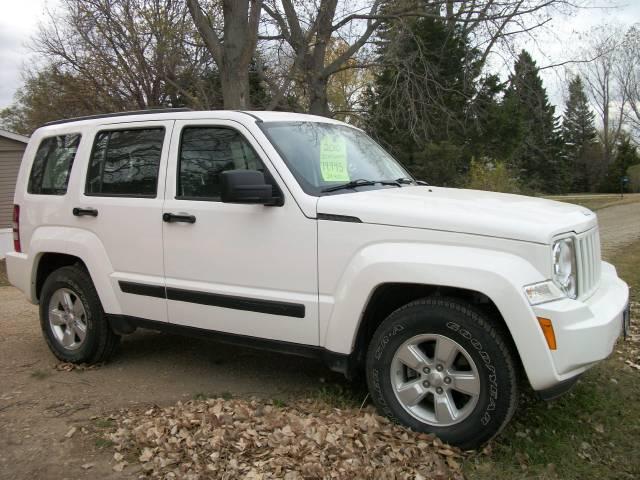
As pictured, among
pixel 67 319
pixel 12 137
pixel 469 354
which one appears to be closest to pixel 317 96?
pixel 12 137

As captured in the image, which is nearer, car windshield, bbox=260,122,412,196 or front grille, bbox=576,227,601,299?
front grille, bbox=576,227,601,299

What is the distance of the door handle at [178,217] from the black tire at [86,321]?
1.09 metres

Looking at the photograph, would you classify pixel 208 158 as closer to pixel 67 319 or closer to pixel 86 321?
pixel 86 321

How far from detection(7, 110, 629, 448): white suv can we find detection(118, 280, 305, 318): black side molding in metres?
0.01

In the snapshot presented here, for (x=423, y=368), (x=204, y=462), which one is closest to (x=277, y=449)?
(x=204, y=462)

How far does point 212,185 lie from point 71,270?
1.67m

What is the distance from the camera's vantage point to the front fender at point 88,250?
4.57 m

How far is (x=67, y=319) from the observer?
497cm

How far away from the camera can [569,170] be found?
A: 50.0m

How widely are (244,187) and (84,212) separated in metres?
1.83

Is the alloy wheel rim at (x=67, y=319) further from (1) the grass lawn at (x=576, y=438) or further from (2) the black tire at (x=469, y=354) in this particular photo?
(1) the grass lawn at (x=576, y=438)

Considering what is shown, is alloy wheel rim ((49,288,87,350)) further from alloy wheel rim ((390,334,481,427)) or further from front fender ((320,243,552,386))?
alloy wheel rim ((390,334,481,427))

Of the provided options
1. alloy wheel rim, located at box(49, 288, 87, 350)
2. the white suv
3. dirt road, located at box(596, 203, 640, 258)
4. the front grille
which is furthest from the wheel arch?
dirt road, located at box(596, 203, 640, 258)

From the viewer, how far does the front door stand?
12.0 ft
